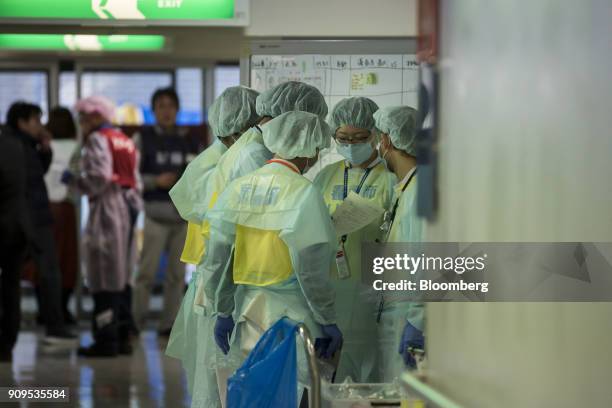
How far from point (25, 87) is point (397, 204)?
628 centimetres

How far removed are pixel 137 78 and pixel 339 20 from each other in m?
4.14

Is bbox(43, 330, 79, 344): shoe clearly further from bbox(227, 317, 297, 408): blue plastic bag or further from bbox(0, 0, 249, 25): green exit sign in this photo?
bbox(227, 317, 297, 408): blue plastic bag

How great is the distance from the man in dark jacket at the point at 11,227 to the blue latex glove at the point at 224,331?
3436 mm

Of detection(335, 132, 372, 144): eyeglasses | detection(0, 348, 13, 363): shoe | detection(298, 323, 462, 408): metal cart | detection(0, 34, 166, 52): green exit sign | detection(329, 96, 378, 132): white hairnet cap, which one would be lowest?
Result: detection(0, 348, 13, 363): shoe

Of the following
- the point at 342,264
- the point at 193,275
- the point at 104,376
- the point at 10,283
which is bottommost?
the point at 104,376

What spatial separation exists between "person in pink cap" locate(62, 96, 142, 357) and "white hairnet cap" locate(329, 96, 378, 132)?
325 cm

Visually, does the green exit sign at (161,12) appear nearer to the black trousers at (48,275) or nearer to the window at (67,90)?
the black trousers at (48,275)

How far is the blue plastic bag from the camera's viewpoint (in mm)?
3027

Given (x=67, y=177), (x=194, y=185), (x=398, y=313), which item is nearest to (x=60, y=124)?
(x=67, y=177)

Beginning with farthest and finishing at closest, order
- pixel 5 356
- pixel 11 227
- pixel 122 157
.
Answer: pixel 122 157 → pixel 5 356 → pixel 11 227

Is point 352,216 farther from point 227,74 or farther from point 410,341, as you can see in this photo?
point 227,74

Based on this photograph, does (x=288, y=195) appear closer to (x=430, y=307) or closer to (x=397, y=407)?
(x=397, y=407)

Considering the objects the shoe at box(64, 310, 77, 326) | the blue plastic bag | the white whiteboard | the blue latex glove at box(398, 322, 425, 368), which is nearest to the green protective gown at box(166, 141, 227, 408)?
the white whiteboard

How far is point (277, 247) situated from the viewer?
3.64 meters
